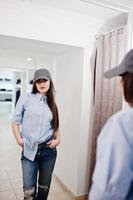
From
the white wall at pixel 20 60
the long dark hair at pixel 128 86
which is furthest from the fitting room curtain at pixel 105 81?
the long dark hair at pixel 128 86

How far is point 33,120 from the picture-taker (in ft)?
5.66

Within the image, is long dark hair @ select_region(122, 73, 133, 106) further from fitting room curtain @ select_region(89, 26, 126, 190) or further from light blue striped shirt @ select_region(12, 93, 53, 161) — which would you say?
fitting room curtain @ select_region(89, 26, 126, 190)

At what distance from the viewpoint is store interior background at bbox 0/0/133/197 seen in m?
1.95

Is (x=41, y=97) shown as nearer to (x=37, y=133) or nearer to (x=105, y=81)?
(x=37, y=133)

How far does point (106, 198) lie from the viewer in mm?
771

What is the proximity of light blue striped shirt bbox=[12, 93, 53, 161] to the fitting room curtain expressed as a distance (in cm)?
60

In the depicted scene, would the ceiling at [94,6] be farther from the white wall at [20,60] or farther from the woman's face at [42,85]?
the white wall at [20,60]

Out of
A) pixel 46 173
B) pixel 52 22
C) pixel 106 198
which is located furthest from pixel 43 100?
pixel 106 198

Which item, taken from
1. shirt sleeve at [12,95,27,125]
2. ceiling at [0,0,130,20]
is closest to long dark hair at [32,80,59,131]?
shirt sleeve at [12,95,27,125]

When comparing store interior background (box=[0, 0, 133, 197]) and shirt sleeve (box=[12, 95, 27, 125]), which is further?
store interior background (box=[0, 0, 133, 197])

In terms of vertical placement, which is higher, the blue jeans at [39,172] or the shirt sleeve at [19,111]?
the shirt sleeve at [19,111]

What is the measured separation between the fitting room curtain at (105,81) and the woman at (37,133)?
1.76ft

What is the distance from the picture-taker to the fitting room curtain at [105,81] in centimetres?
200

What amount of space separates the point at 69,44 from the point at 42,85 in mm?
651
